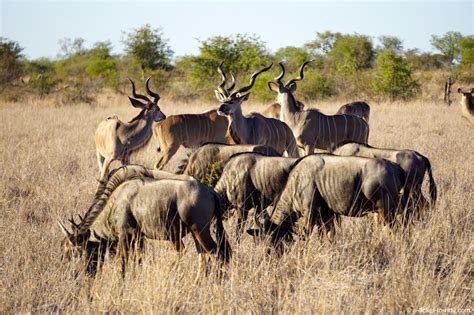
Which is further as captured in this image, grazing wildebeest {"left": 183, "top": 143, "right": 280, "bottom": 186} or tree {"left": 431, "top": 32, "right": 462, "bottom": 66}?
tree {"left": 431, "top": 32, "right": 462, "bottom": 66}

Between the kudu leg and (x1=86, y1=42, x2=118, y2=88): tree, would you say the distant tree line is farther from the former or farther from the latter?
the kudu leg

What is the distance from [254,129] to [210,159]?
3.12 meters

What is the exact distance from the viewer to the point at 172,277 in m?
4.09

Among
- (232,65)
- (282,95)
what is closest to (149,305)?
(282,95)

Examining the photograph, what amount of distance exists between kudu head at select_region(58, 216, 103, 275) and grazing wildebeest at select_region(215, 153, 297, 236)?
1.40 m

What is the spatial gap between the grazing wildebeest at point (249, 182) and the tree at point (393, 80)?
56.3 ft

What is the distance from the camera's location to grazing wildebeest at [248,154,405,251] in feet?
16.0

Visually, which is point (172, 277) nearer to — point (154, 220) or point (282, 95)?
point (154, 220)

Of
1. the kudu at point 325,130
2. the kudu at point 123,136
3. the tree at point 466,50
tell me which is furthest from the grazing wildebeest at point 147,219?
the tree at point 466,50

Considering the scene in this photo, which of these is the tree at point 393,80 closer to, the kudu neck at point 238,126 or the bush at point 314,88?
the bush at point 314,88

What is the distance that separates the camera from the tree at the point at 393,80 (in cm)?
2211

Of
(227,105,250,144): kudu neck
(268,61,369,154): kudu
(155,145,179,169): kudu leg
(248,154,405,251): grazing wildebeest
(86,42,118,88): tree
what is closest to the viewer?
(248,154,405,251): grazing wildebeest

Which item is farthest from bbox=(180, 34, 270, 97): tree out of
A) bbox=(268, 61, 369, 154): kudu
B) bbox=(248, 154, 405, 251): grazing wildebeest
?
bbox=(248, 154, 405, 251): grazing wildebeest

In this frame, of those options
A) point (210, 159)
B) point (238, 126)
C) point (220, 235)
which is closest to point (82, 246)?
point (220, 235)
